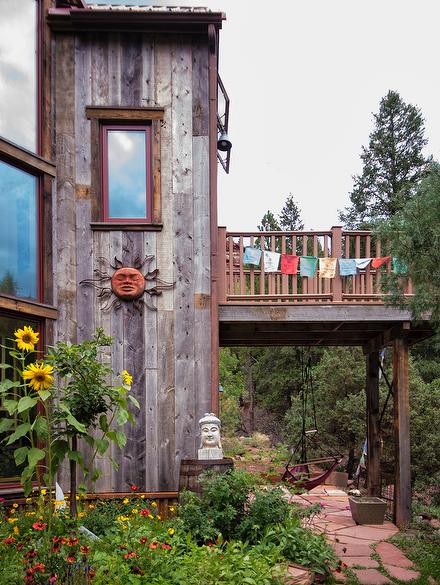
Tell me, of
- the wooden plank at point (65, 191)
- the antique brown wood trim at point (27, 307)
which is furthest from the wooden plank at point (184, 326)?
the antique brown wood trim at point (27, 307)

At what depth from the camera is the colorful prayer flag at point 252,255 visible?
7551 mm

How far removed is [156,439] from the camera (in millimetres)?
6750

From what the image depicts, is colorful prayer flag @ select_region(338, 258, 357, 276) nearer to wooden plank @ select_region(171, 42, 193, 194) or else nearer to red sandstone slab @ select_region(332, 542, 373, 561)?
wooden plank @ select_region(171, 42, 193, 194)

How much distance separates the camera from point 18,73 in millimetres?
6645

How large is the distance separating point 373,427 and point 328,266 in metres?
3.60

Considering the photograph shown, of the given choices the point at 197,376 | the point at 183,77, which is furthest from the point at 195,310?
the point at 183,77

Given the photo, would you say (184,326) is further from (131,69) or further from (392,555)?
(392,555)

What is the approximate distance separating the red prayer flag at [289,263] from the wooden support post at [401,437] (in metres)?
1.99

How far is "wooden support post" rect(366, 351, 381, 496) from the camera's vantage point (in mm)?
9719

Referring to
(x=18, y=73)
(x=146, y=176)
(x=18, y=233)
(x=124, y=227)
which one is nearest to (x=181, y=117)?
(x=146, y=176)

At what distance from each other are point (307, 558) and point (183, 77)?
5.29m

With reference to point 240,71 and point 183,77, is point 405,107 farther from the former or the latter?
point 183,77

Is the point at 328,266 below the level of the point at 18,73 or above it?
below

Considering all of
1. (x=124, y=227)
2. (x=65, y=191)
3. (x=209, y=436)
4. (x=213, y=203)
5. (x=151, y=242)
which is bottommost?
(x=209, y=436)
